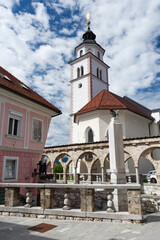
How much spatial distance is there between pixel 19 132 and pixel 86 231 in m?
9.48

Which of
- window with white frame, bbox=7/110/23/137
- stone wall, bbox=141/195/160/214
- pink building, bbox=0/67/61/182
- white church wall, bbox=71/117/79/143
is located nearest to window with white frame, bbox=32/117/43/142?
pink building, bbox=0/67/61/182

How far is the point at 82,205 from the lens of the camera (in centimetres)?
548

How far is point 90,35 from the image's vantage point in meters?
36.2

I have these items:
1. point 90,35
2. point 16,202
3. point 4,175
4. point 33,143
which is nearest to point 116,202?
point 16,202

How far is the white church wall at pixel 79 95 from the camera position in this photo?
3033cm

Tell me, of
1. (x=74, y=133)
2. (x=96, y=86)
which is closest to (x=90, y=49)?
(x=96, y=86)

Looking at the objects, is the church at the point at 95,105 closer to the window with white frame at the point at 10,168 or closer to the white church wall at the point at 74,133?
the white church wall at the point at 74,133

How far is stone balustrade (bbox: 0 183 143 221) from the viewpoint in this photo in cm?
501

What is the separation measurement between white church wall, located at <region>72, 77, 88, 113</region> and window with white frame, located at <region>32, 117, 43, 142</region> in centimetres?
1649

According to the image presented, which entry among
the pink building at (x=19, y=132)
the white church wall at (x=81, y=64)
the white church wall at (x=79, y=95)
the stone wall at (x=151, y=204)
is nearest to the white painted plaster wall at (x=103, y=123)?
the white church wall at (x=79, y=95)

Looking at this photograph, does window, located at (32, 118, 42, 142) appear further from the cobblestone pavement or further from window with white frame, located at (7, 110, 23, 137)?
the cobblestone pavement

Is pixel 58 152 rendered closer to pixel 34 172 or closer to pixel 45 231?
pixel 34 172

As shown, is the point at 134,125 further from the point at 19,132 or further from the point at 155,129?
the point at 19,132

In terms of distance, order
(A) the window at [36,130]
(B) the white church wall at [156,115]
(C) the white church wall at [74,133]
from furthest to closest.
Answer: (C) the white church wall at [74,133] < (B) the white church wall at [156,115] < (A) the window at [36,130]
